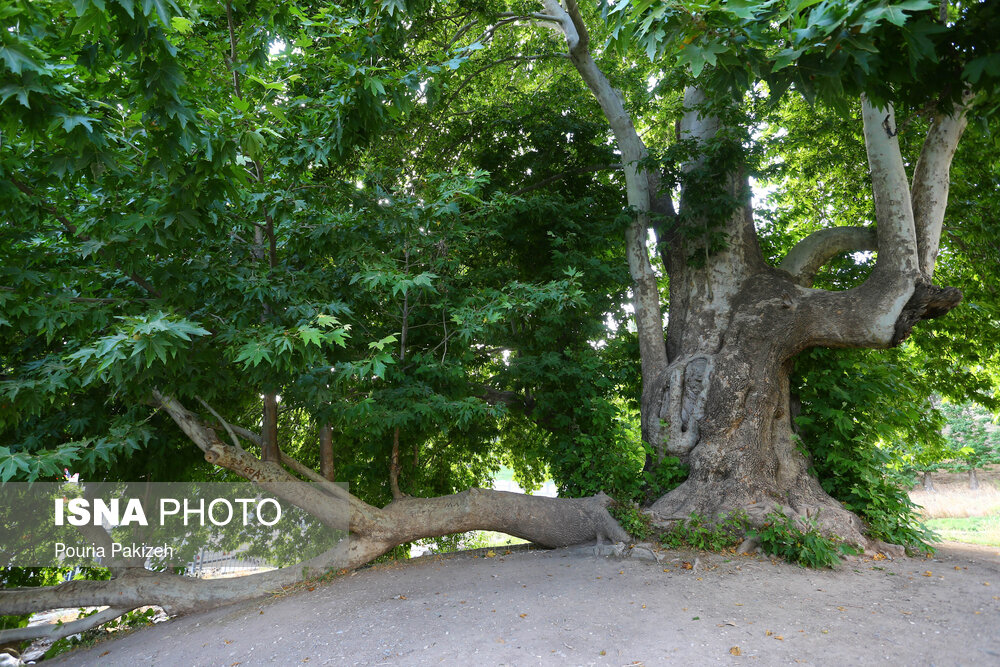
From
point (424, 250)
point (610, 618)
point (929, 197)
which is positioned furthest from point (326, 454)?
point (929, 197)

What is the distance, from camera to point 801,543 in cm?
552

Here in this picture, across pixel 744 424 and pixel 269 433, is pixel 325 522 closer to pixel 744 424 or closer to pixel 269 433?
pixel 269 433

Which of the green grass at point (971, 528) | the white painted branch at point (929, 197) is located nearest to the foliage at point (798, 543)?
the white painted branch at point (929, 197)

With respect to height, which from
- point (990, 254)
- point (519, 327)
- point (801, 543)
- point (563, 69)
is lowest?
point (801, 543)

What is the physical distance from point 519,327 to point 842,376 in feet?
13.3

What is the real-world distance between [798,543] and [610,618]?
2.49 m

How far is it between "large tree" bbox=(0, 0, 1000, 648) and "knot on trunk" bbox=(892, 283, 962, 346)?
0.03 metres

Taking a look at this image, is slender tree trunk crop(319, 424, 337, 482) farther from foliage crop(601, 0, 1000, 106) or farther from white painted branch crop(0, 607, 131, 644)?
foliage crop(601, 0, 1000, 106)

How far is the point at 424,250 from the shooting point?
19.6 ft

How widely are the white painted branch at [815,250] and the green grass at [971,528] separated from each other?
5.18m

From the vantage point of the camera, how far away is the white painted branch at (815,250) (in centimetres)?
670

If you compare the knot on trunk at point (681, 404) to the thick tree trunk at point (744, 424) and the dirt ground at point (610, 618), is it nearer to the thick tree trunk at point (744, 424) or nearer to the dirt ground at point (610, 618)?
the thick tree trunk at point (744, 424)

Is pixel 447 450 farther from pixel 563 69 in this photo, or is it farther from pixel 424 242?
pixel 563 69

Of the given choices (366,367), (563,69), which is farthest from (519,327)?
(563,69)
